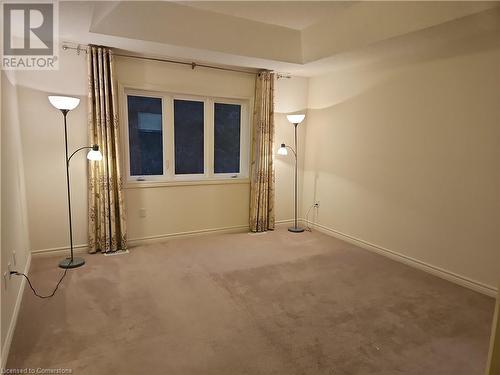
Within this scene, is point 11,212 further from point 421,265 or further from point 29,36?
point 421,265

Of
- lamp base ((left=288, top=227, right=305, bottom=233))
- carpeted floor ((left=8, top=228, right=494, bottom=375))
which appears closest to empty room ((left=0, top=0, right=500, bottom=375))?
carpeted floor ((left=8, top=228, right=494, bottom=375))

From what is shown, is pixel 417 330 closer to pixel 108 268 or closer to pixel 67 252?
pixel 108 268

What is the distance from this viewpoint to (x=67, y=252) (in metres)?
3.78

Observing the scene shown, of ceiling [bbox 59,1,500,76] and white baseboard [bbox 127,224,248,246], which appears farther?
white baseboard [bbox 127,224,248,246]

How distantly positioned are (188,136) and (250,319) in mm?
2836

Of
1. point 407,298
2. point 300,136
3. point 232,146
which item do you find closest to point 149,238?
point 232,146

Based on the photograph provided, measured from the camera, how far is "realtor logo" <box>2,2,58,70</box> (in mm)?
2773

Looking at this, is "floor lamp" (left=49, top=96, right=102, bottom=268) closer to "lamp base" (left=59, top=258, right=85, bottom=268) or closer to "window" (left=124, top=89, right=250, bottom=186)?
"lamp base" (left=59, top=258, right=85, bottom=268)

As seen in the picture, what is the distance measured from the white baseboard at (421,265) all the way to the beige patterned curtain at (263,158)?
38.8 inches

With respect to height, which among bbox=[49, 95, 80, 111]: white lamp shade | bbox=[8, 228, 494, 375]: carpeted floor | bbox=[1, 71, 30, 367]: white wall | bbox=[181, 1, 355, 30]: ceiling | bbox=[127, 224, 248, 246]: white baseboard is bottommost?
bbox=[8, 228, 494, 375]: carpeted floor

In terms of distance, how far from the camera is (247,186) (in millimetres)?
4879

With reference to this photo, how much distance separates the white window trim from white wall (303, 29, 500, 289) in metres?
1.22

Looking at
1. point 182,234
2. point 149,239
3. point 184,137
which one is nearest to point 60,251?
point 149,239

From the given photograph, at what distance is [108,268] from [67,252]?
2.44 feet
